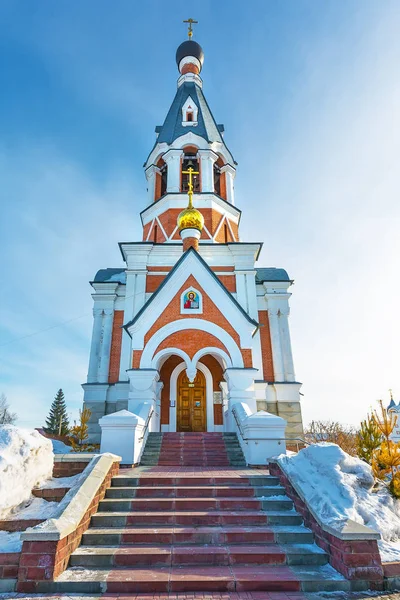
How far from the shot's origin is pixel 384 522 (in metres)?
4.61

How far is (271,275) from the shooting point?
58.1ft

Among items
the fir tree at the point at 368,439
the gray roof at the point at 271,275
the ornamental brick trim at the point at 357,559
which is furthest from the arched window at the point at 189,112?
the ornamental brick trim at the point at 357,559

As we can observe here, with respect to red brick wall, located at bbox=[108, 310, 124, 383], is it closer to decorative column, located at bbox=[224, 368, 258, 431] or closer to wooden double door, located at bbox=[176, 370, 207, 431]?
wooden double door, located at bbox=[176, 370, 207, 431]

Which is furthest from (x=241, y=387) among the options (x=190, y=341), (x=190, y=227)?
(x=190, y=227)

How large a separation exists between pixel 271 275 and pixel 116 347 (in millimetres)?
7924

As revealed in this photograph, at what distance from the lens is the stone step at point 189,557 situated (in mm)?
4141

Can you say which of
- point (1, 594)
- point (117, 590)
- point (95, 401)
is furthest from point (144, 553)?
point (95, 401)

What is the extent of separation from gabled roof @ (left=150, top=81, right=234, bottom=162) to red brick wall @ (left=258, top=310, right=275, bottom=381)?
9.89 m

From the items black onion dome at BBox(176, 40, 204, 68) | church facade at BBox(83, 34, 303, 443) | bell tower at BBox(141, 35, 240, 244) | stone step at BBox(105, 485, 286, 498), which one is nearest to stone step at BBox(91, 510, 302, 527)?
stone step at BBox(105, 485, 286, 498)

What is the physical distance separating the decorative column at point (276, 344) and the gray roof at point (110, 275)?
23.0 feet

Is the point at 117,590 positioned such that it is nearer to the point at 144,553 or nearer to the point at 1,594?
the point at 144,553

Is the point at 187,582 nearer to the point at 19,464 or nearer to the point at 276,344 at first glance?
the point at 19,464

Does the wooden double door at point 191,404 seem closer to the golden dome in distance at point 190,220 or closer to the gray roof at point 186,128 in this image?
the golden dome in distance at point 190,220

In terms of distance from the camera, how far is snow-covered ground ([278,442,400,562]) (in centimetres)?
444
